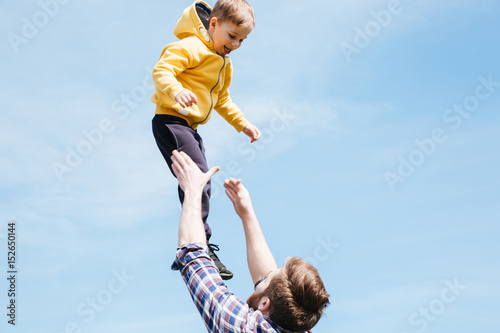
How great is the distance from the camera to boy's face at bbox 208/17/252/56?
4.34 metres

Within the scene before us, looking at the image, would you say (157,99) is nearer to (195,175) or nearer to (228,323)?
(195,175)

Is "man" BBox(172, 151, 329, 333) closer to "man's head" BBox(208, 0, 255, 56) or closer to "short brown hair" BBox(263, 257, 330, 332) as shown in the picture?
"short brown hair" BBox(263, 257, 330, 332)

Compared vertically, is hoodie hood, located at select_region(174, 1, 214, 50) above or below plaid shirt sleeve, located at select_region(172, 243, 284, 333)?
above

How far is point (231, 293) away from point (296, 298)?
0.35m

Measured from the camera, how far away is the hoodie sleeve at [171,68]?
13.3 ft

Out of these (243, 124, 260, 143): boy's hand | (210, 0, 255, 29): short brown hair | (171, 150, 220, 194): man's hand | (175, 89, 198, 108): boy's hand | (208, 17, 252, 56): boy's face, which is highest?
(210, 0, 255, 29): short brown hair

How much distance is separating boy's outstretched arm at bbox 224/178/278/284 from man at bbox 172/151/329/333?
1.00ft

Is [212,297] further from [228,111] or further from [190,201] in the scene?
[228,111]

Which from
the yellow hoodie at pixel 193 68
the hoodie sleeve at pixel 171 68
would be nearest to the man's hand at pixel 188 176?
the hoodie sleeve at pixel 171 68

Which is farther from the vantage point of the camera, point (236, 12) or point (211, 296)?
point (236, 12)

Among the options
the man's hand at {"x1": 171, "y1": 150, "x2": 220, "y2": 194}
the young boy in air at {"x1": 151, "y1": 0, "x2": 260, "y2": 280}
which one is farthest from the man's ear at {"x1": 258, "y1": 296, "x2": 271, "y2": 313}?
the young boy in air at {"x1": 151, "y1": 0, "x2": 260, "y2": 280}

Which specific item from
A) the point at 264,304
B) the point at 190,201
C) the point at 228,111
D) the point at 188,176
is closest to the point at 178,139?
the point at 228,111

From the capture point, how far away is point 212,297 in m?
2.77

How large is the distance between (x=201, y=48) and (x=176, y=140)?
0.80 m
